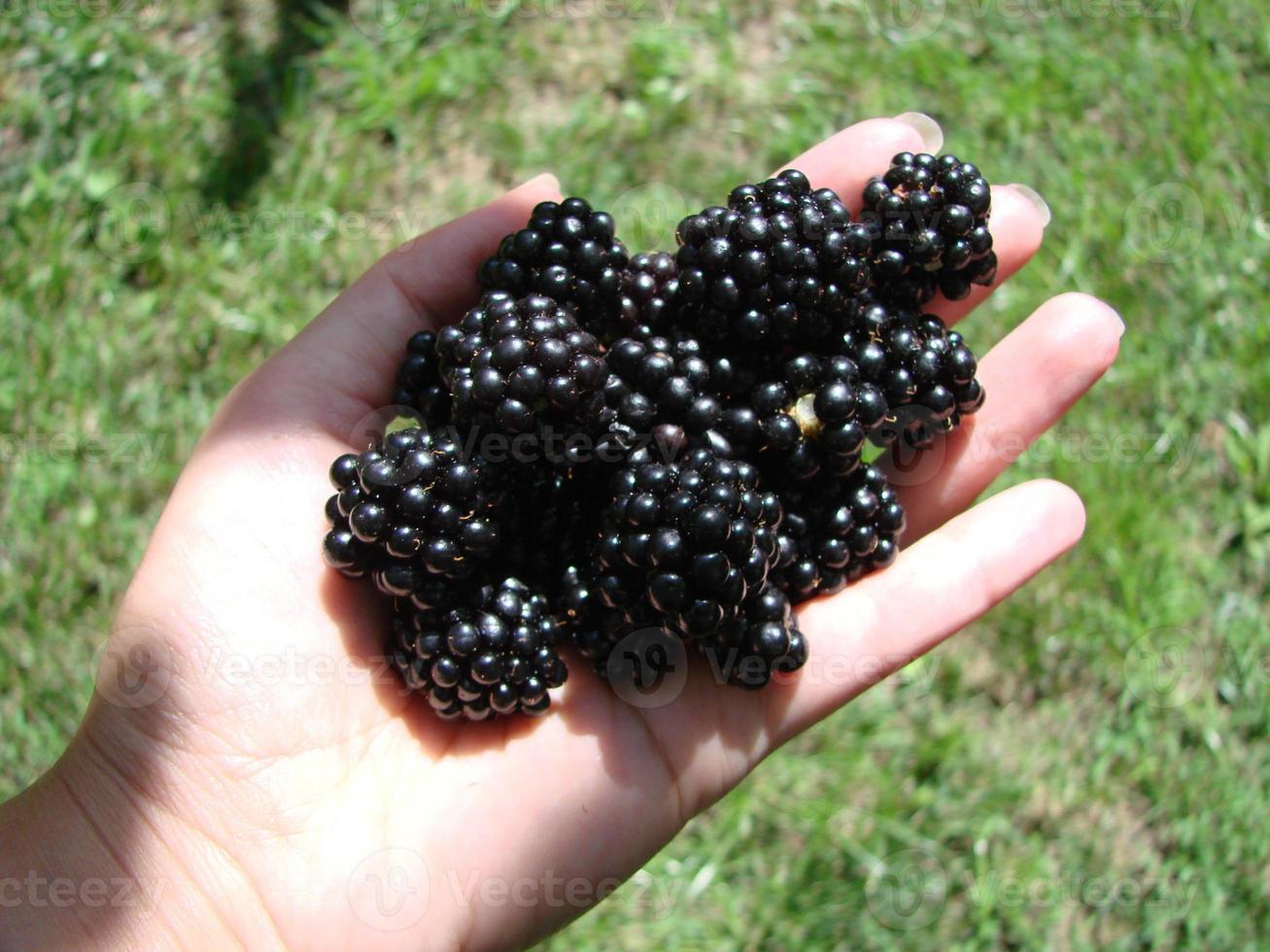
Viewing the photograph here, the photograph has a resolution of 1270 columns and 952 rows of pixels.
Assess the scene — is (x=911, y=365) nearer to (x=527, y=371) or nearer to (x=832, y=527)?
(x=832, y=527)

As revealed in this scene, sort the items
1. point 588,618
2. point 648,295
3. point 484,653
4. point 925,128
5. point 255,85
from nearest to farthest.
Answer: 1. point 484,653
2. point 588,618
3. point 648,295
4. point 925,128
5. point 255,85

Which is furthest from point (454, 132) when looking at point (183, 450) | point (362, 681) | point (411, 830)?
point (411, 830)

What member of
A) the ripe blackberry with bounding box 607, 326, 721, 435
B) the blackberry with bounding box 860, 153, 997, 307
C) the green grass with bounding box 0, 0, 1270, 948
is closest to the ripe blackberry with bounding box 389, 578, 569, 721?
the ripe blackberry with bounding box 607, 326, 721, 435

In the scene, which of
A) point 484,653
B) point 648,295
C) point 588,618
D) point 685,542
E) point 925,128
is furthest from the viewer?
point 925,128

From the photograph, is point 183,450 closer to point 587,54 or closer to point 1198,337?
point 587,54

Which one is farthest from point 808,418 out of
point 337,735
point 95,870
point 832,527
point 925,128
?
point 95,870

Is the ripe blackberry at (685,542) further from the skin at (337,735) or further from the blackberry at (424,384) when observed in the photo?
the blackberry at (424,384)

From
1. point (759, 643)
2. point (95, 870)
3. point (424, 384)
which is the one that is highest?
point (424, 384)
